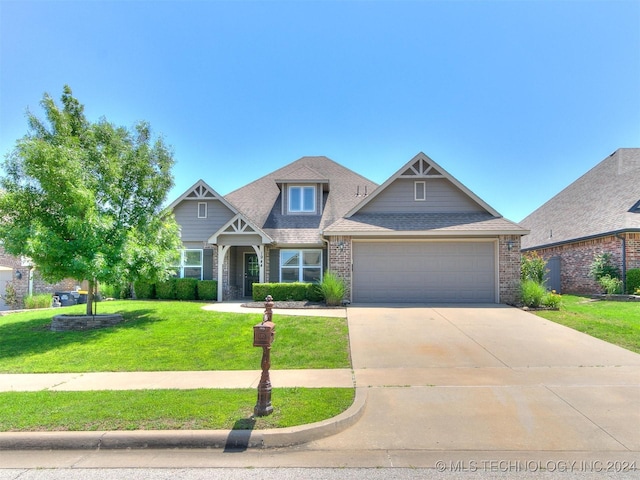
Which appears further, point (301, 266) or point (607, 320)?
point (301, 266)

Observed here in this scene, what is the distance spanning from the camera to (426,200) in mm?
15797

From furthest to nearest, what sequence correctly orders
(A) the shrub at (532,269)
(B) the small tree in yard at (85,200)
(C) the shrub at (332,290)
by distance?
(A) the shrub at (532,269), (C) the shrub at (332,290), (B) the small tree in yard at (85,200)

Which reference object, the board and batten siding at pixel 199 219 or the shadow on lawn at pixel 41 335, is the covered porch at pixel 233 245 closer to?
the board and batten siding at pixel 199 219

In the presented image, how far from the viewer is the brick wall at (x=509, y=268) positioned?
14.1 metres

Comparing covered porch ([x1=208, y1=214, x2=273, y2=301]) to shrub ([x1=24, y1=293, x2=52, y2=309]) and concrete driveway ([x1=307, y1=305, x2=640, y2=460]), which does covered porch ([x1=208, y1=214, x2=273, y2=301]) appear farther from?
concrete driveway ([x1=307, y1=305, x2=640, y2=460])

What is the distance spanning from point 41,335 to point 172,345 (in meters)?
4.05

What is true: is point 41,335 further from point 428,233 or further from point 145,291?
point 428,233

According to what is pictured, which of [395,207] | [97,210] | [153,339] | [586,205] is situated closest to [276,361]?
[153,339]

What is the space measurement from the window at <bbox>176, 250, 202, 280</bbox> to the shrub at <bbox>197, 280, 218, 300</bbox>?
48.4 inches

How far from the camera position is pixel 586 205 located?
21375mm

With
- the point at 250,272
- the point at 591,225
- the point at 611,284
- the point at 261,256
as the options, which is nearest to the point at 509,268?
the point at 611,284

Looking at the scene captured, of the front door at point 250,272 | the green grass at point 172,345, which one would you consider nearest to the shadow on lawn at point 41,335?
the green grass at point 172,345

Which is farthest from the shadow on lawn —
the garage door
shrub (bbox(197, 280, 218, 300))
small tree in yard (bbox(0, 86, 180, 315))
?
the garage door

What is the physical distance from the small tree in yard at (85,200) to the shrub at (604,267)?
17941 mm
